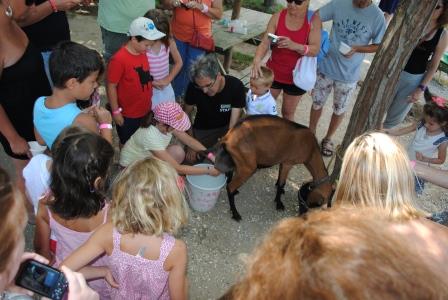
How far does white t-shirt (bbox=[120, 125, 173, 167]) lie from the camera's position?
11.0 ft

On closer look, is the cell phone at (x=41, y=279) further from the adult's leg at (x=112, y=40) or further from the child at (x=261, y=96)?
the adult's leg at (x=112, y=40)

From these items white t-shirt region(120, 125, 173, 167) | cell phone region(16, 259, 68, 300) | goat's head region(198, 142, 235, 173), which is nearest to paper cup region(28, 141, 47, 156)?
white t-shirt region(120, 125, 173, 167)

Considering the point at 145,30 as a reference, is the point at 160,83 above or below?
below

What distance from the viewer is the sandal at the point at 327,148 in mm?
5109

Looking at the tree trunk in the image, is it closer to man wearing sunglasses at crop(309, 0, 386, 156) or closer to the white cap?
man wearing sunglasses at crop(309, 0, 386, 156)

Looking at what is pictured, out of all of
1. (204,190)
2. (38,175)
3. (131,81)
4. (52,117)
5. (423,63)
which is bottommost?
(204,190)

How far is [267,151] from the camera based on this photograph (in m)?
3.81

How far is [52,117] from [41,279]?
4.64ft

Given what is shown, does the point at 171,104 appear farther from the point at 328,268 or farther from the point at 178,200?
the point at 328,268

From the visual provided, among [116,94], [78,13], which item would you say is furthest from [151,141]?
[78,13]

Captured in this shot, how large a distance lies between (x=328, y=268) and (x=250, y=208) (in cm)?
325

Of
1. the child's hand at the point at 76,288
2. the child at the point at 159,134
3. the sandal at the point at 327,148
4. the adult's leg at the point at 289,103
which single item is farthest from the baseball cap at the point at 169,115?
the sandal at the point at 327,148

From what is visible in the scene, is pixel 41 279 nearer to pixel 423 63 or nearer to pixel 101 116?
pixel 101 116

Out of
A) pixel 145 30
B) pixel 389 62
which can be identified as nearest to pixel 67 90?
pixel 145 30
